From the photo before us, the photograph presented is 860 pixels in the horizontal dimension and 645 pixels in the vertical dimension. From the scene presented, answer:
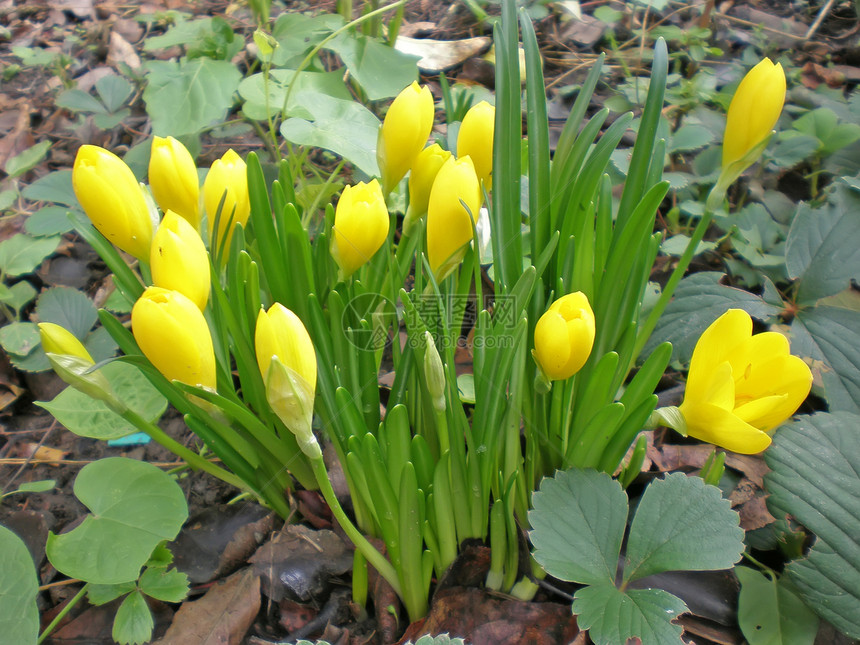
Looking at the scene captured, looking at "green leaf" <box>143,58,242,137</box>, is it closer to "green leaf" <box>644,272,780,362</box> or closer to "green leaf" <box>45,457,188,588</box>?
"green leaf" <box>45,457,188,588</box>

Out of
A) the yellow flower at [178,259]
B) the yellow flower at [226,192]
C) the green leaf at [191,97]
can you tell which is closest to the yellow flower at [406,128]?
the yellow flower at [226,192]

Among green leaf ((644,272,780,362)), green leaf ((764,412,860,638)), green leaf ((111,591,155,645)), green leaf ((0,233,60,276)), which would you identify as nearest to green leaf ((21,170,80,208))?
green leaf ((0,233,60,276))

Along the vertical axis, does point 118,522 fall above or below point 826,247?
below

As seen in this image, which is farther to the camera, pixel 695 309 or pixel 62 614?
pixel 695 309

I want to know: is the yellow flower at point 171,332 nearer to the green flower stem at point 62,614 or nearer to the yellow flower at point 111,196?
the yellow flower at point 111,196

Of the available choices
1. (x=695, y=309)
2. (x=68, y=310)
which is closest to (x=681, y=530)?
(x=695, y=309)

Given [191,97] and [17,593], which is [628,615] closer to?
[17,593]
